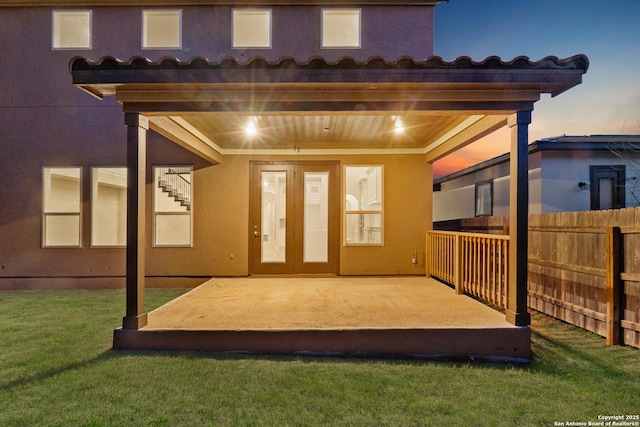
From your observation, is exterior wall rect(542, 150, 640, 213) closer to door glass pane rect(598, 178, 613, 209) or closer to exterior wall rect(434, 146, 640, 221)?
exterior wall rect(434, 146, 640, 221)

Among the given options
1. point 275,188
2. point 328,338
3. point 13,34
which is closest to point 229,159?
point 275,188

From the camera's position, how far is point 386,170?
7.11 m

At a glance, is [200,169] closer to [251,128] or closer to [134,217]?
[251,128]

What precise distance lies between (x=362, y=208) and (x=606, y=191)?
6.04m

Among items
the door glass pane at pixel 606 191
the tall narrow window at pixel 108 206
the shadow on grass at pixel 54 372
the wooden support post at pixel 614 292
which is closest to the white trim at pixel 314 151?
the tall narrow window at pixel 108 206

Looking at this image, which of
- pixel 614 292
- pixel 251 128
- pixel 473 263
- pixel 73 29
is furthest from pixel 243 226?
pixel 614 292

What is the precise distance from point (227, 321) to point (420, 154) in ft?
16.5

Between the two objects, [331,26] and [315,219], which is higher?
[331,26]

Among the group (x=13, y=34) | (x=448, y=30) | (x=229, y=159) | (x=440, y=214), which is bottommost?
(x=440, y=214)

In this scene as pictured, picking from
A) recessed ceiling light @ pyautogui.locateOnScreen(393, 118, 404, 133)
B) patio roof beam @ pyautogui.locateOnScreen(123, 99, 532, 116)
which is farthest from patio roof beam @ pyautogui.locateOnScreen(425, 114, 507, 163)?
recessed ceiling light @ pyautogui.locateOnScreen(393, 118, 404, 133)

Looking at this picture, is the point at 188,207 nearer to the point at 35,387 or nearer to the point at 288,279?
the point at 288,279

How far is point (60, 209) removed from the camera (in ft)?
23.4

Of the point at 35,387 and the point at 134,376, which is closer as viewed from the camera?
the point at 35,387

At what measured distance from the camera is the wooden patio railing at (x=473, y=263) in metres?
4.56
